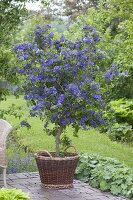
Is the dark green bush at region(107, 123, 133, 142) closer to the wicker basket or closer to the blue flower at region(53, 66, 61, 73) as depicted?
the wicker basket

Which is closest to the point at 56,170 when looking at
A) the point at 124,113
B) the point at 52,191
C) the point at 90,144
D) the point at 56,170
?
the point at 56,170

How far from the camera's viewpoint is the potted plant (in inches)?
227

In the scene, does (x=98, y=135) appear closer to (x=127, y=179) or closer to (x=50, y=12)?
(x=127, y=179)

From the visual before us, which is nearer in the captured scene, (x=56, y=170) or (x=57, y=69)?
(x=57, y=69)

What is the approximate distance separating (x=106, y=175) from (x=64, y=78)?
1.31m

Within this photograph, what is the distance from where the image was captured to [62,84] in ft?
19.5

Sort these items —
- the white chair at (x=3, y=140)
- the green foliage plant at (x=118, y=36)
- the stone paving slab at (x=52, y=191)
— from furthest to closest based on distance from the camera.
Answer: the green foliage plant at (x=118, y=36) → the stone paving slab at (x=52, y=191) → the white chair at (x=3, y=140)

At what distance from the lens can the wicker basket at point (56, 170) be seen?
228 inches

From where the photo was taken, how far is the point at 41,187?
5.88 m

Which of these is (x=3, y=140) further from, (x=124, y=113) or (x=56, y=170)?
(x=124, y=113)

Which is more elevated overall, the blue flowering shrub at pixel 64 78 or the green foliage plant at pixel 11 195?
the blue flowering shrub at pixel 64 78

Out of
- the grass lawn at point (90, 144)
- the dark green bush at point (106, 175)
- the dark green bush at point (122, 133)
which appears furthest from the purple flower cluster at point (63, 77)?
the dark green bush at point (122, 133)

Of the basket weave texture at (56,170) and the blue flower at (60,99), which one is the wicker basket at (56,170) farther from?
the blue flower at (60,99)

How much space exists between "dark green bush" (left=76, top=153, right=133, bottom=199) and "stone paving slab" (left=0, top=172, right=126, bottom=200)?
98 millimetres
